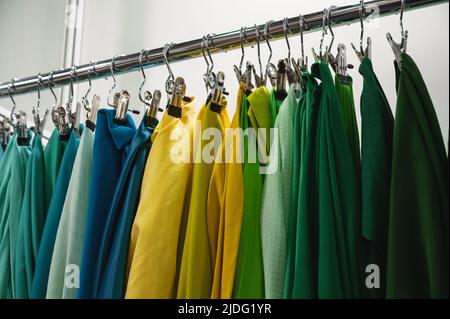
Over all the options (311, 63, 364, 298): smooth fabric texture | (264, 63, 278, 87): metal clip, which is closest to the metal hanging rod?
(264, 63, 278, 87): metal clip

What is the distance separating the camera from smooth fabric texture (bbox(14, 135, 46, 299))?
746 mm

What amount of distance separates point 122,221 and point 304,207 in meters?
0.27

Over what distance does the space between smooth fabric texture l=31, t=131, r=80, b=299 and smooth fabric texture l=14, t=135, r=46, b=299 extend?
0.03 metres

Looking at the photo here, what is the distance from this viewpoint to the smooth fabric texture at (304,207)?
1.80 ft

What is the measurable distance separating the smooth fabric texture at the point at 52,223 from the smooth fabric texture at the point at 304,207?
0.38 metres

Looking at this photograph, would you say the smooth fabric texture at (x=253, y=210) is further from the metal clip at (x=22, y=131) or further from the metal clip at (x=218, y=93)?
the metal clip at (x=22, y=131)

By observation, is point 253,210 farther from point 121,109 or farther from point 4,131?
point 4,131

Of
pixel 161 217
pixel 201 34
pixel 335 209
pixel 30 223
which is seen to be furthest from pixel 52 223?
pixel 201 34


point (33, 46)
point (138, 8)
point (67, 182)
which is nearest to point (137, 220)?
point (67, 182)

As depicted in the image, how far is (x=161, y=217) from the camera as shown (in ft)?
2.13

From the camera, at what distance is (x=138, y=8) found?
54.5 inches

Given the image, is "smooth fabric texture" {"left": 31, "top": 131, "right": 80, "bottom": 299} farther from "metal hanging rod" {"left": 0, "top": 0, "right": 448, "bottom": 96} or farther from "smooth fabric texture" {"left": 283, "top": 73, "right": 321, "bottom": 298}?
"smooth fabric texture" {"left": 283, "top": 73, "right": 321, "bottom": 298}

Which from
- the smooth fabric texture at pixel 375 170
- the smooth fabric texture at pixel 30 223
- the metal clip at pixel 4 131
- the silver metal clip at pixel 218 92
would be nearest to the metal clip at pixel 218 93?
the silver metal clip at pixel 218 92

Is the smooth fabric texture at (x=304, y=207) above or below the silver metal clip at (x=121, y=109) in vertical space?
below
